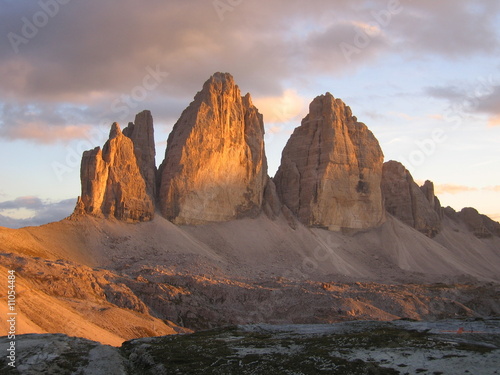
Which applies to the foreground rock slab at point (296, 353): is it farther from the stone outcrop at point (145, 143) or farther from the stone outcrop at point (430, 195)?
the stone outcrop at point (430, 195)

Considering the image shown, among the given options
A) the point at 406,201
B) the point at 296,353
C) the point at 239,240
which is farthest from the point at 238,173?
the point at 296,353

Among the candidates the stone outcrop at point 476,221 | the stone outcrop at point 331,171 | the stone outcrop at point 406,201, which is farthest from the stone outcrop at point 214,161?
the stone outcrop at point 476,221

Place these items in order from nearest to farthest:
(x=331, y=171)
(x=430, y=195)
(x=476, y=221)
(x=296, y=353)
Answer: (x=296, y=353) → (x=331, y=171) → (x=430, y=195) → (x=476, y=221)

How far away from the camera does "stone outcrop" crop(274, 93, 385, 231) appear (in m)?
84.1

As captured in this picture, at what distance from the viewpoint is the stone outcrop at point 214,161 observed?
68.9m

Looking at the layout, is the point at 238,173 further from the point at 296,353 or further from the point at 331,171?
the point at 296,353

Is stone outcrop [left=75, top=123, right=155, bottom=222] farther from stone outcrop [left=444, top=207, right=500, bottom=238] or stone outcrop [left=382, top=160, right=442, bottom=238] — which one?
stone outcrop [left=444, top=207, right=500, bottom=238]

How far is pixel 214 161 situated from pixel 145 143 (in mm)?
9033

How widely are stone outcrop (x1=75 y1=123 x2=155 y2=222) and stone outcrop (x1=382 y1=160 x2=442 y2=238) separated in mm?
52448

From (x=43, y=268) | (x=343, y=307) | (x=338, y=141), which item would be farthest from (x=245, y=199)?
(x=43, y=268)

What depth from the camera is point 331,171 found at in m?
85.4

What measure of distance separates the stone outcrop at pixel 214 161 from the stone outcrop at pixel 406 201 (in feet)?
106

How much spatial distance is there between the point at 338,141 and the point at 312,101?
329 inches

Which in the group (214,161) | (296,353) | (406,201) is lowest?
(296,353)
